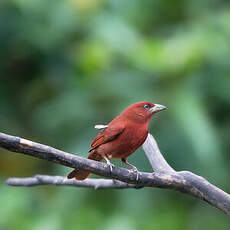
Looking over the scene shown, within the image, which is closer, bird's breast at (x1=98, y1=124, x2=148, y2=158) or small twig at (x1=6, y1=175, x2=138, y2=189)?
bird's breast at (x1=98, y1=124, x2=148, y2=158)

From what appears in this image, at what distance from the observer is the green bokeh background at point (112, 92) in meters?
5.25

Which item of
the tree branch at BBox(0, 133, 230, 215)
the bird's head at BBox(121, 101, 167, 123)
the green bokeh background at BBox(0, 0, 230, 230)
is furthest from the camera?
the green bokeh background at BBox(0, 0, 230, 230)

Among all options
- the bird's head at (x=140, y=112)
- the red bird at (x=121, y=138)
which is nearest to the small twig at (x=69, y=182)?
the red bird at (x=121, y=138)

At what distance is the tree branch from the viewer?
2873mm

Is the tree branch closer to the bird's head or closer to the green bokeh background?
the bird's head

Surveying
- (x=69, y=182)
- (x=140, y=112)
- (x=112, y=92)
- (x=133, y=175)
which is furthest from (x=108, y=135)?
(x=112, y=92)

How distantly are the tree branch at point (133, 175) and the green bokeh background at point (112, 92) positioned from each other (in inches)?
45.9

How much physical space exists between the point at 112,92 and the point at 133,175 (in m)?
2.38

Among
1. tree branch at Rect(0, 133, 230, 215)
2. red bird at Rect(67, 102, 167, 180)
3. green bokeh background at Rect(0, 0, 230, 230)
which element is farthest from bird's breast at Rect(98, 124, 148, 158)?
green bokeh background at Rect(0, 0, 230, 230)

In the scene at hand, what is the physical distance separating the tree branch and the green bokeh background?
117cm

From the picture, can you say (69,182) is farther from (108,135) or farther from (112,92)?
(112,92)

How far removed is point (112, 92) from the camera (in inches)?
219

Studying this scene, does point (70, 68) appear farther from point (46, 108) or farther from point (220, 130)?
point (220, 130)

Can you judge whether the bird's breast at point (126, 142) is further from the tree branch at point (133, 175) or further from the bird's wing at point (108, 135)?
the tree branch at point (133, 175)
